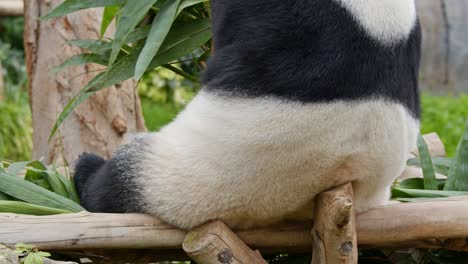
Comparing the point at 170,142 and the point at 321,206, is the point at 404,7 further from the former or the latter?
the point at 170,142

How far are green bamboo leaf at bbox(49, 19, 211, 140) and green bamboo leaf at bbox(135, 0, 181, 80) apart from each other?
0.20 meters

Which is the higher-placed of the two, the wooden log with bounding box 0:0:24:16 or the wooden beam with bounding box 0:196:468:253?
the wooden log with bounding box 0:0:24:16

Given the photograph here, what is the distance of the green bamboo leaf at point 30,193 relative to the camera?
2598 mm

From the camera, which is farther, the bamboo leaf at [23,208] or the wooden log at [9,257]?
the bamboo leaf at [23,208]

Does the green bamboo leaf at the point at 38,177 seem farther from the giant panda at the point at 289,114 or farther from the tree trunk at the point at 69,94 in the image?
the tree trunk at the point at 69,94

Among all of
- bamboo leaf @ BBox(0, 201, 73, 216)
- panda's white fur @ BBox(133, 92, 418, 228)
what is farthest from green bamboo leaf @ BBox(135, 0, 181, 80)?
bamboo leaf @ BBox(0, 201, 73, 216)

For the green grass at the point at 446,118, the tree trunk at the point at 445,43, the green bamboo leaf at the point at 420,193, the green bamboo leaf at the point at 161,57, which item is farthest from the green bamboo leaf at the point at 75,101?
the tree trunk at the point at 445,43

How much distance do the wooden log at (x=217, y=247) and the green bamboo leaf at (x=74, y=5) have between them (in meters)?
0.88

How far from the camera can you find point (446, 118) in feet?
22.1

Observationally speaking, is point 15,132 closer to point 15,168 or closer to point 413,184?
point 15,168

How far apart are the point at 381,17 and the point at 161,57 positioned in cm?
85

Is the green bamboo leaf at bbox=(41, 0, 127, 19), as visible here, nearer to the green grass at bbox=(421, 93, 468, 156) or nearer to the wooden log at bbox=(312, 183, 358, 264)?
the wooden log at bbox=(312, 183, 358, 264)

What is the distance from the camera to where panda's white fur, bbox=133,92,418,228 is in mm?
2258

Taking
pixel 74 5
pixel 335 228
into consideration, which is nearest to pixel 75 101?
pixel 74 5
